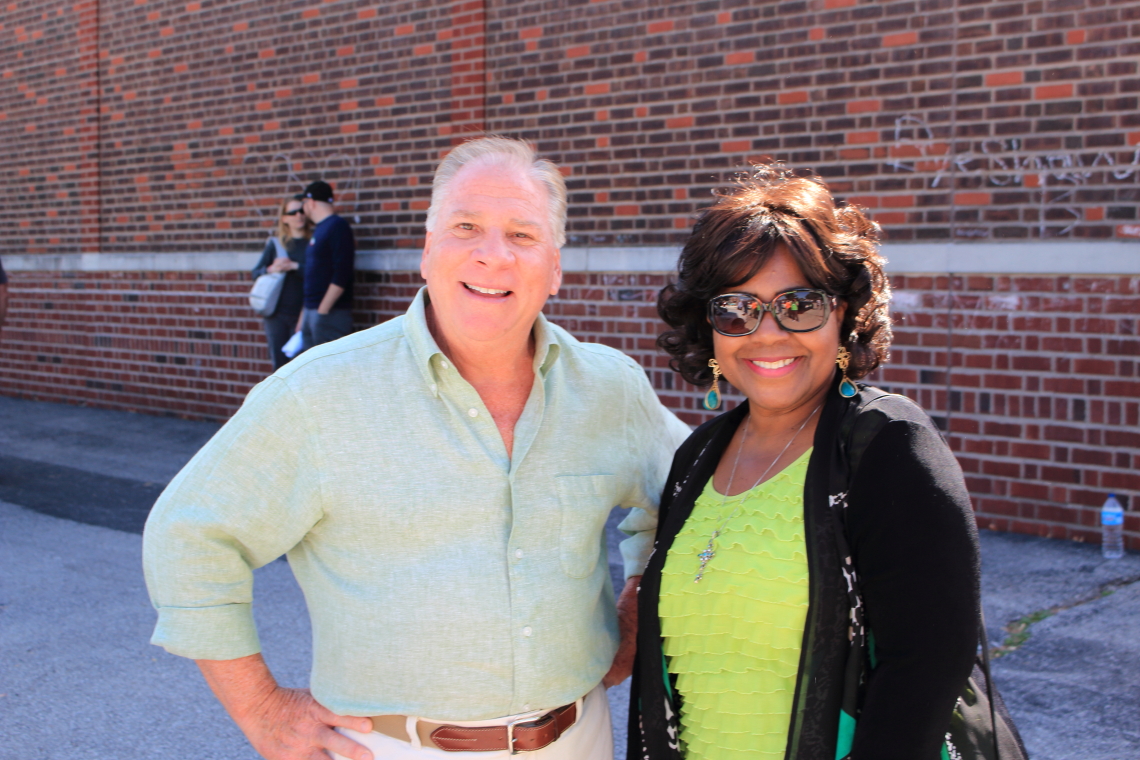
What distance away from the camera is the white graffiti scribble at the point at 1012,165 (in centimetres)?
505

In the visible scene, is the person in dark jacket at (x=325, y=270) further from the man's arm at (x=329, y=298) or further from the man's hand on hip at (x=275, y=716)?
the man's hand on hip at (x=275, y=716)

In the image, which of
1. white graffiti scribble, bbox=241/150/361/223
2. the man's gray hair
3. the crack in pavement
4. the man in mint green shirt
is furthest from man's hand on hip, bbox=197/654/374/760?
white graffiti scribble, bbox=241/150/361/223

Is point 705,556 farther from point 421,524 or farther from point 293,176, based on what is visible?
point 293,176

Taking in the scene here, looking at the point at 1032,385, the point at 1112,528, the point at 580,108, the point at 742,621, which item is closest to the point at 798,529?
the point at 742,621

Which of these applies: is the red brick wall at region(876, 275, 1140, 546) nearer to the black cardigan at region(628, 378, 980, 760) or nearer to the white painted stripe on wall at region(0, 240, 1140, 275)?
the white painted stripe on wall at region(0, 240, 1140, 275)

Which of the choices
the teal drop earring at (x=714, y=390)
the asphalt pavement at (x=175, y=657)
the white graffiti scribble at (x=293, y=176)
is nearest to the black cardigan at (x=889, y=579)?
the teal drop earring at (x=714, y=390)

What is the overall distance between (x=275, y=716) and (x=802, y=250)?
1.38 m

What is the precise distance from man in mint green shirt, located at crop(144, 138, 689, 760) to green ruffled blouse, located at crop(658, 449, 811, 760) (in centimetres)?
22

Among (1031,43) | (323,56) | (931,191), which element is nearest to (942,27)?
(1031,43)

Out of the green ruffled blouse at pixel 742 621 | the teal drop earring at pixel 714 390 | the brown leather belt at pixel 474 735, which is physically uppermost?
the teal drop earring at pixel 714 390

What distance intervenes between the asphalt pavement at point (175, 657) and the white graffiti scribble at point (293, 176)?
3194 millimetres

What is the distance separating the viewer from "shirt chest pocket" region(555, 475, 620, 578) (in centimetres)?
202

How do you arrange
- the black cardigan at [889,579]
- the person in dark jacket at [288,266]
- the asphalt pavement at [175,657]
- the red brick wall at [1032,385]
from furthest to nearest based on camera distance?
the person in dark jacket at [288,266]
the red brick wall at [1032,385]
the asphalt pavement at [175,657]
the black cardigan at [889,579]

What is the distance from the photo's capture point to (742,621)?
71.9 inches
